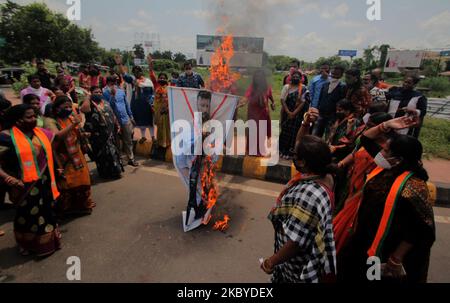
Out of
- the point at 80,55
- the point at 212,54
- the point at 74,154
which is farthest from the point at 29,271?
the point at 80,55

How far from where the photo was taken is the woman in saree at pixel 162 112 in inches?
245

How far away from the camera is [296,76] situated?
18.1 feet

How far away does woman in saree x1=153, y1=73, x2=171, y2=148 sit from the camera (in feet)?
20.4

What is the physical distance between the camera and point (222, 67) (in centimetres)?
487

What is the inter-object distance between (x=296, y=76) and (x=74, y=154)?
4148mm

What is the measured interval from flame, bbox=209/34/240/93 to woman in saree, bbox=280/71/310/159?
131 centimetres

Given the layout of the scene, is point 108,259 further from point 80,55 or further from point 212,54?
point 80,55

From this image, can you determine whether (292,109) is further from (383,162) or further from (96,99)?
(383,162)

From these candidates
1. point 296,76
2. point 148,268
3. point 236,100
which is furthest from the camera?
point 296,76

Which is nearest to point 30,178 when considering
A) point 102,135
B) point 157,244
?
point 157,244

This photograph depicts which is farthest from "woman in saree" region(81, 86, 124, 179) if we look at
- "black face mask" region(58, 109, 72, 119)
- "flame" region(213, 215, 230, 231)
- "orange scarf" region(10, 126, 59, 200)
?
"flame" region(213, 215, 230, 231)

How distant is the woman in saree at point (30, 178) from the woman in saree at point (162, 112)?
10.4 feet

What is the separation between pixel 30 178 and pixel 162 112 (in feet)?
12.0
